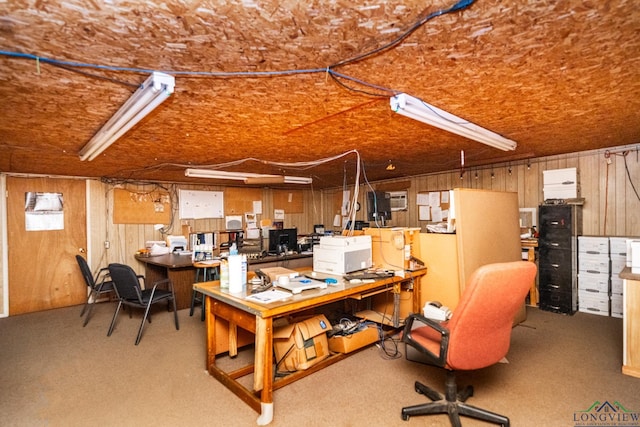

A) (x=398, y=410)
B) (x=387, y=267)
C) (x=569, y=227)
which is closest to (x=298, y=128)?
(x=387, y=267)

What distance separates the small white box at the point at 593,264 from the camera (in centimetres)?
374

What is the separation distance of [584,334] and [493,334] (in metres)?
2.28

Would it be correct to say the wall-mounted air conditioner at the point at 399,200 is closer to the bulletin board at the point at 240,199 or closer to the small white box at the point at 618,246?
the bulletin board at the point at 240,199

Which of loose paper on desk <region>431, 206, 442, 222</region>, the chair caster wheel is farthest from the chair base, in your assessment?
loose paper on desk <region>431, 206, 442, 222</region>

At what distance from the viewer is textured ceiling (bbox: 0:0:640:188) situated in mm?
1172

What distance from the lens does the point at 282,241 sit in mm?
5121

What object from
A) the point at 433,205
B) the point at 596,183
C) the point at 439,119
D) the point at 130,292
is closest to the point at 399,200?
the point at 433,205

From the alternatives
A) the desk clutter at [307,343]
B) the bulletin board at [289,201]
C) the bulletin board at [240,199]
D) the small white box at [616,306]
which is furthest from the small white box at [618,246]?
the bulletin board at [240,199]

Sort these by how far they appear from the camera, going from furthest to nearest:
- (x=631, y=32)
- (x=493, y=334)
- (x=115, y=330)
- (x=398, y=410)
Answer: (x=115, y=330) → (x=398, y=410) → (x=493, y=334) → (x=631, y=32)

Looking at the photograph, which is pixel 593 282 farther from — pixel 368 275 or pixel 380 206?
pixel 368 275

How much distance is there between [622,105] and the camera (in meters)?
2.24

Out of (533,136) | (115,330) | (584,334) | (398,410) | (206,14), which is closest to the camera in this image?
(206,14)

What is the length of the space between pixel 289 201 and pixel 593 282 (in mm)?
5415

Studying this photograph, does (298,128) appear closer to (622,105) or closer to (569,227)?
(622,105)
